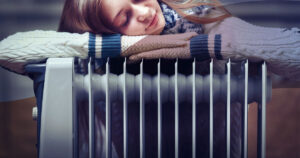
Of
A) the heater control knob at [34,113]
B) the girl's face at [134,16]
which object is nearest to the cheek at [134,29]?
the girl's face at [134,16]

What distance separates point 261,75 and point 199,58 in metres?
0.18

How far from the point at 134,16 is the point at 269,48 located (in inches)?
15.8

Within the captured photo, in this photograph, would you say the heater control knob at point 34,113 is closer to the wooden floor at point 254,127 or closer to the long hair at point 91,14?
the wooden floor at point 254,127

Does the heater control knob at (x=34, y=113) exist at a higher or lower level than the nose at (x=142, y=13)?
lower

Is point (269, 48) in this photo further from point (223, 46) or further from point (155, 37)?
point (155, 37)

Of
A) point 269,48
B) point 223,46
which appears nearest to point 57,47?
point 223,46

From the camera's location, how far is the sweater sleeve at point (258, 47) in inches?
34.4

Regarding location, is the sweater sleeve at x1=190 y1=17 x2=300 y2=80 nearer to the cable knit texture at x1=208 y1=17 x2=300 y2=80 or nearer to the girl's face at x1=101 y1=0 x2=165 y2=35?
the cable knit texture at x1=208 y1=17 x2=300 y2=80

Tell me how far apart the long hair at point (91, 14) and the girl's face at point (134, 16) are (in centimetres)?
4

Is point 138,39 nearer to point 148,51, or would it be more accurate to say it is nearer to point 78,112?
point 148,51

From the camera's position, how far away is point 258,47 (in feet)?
2.87

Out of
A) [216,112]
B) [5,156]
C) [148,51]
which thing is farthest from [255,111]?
[5,156]

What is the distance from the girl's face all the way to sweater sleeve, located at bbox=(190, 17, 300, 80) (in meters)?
0.14

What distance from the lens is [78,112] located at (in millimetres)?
915
